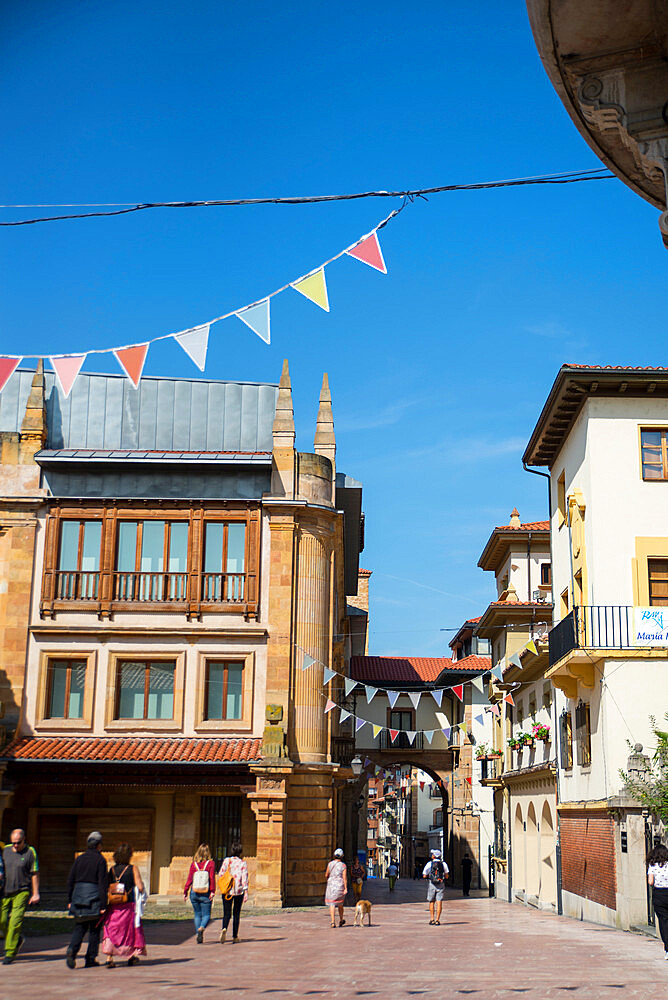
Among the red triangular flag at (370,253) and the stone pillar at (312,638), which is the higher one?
the red triangular flag at (370,253)

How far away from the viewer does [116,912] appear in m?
13.8

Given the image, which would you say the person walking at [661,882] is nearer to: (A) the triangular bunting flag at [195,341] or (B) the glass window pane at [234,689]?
(A) the triangular bunting flag at [195,341]

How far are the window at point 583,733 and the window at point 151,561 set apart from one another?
11.1 m

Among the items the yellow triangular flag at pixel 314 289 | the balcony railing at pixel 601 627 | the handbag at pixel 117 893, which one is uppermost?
the yellow triangular flag at pixel 314 289

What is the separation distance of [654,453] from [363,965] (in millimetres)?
15069

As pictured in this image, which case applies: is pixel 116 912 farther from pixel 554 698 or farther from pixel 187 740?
pixel 554 698

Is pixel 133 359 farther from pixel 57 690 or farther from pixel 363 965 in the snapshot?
pixel 57 690

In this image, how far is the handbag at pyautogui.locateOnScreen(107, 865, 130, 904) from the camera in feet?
43.9

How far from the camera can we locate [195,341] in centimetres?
1353

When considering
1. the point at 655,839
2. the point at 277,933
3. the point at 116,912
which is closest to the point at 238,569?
Answer: the point at 277,933

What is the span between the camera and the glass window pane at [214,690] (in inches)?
1156

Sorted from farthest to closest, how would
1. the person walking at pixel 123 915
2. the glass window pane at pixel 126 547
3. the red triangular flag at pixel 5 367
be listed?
the glass window pane at pixel 126 547, the red triangular flag at pixel 5 367, the person walking at pixel 123 915

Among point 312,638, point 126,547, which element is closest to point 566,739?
point 312,638

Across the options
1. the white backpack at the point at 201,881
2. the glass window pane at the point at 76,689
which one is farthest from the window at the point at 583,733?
the glass window pane at the point at 76,689
